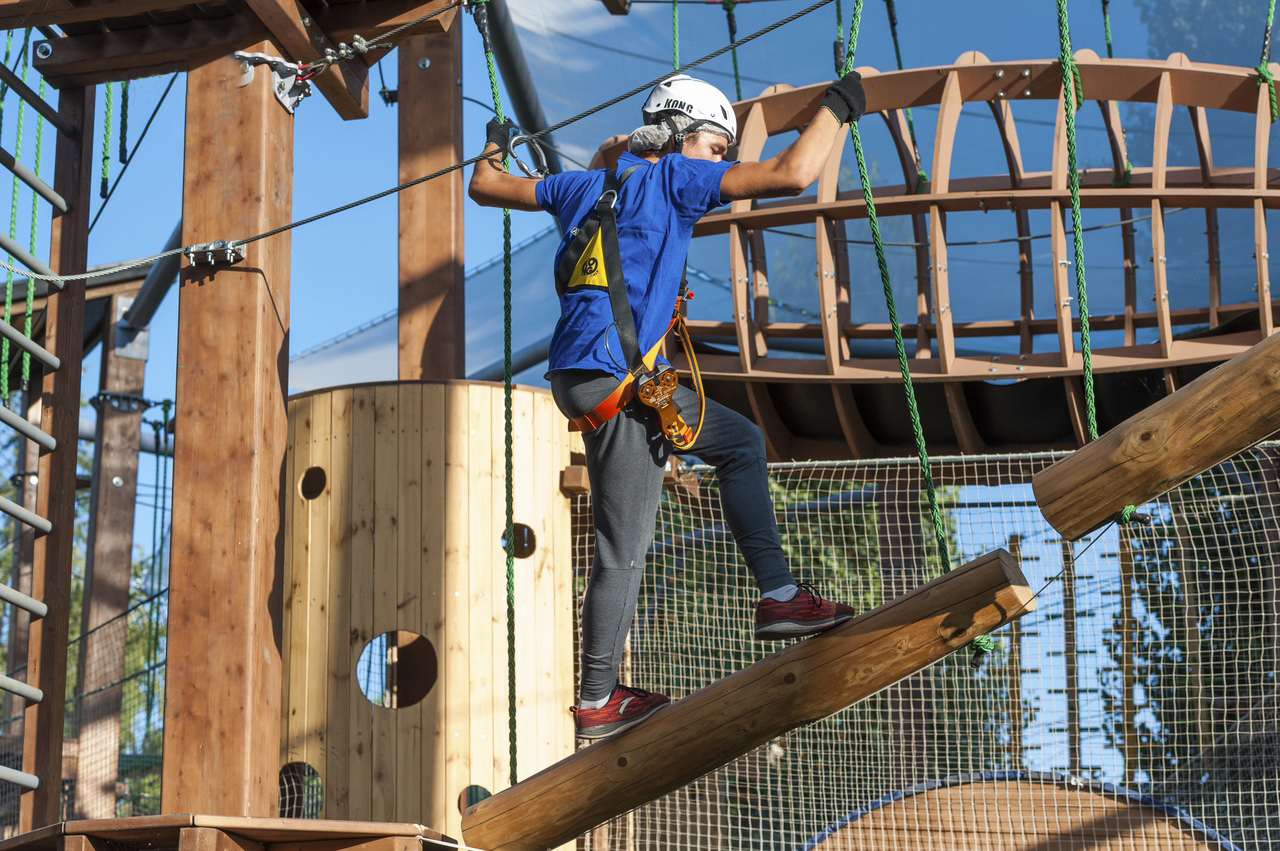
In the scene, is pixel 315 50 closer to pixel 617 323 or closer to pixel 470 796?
pixel 617 323

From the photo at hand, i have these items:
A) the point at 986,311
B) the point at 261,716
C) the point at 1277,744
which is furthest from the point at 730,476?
the point at 986,311

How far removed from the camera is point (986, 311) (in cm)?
1491

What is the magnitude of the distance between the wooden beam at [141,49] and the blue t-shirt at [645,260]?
1.77 m

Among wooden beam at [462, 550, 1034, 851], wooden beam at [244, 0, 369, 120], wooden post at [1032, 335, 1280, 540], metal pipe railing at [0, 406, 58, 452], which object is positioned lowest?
wooden beam at [462, 550, 1034, 851]

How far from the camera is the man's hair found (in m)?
3.90

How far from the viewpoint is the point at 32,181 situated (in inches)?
196

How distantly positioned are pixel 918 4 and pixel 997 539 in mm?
8772

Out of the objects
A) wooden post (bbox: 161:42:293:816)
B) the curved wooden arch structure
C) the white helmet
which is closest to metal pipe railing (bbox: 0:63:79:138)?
wooden post (bbox: 161:42:293:816)

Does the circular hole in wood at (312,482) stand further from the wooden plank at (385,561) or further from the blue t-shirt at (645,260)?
the blue t-shirt at (645,260)

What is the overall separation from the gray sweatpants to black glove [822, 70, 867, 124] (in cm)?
85

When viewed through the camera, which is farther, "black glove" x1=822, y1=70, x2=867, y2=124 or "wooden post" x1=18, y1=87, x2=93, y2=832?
"wooden post" x1=18, y1=87, x2=93, y2=832

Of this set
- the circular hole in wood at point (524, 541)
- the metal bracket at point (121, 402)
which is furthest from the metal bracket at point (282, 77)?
the metal bracket at point (121, 402)

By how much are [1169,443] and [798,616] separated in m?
1.04

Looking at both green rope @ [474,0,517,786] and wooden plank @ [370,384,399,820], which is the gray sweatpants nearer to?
green rope @ [474,0,517,786]
